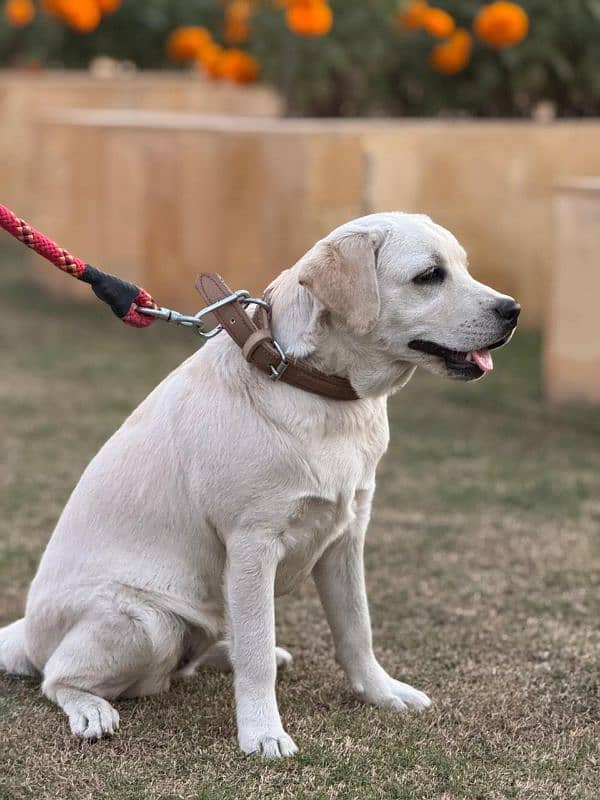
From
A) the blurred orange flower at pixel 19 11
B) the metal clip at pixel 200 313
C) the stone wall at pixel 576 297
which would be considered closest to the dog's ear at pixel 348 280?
the metal clip at pixel 200 313

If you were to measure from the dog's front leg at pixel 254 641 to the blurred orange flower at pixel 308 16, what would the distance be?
5892 mm

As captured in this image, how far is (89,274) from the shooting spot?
317 cm

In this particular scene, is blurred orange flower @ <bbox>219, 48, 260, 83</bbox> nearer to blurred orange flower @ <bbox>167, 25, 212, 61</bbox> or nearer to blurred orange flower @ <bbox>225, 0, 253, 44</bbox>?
blurred orange flower @ <bbox>225, 0, 253, 44</bbox>

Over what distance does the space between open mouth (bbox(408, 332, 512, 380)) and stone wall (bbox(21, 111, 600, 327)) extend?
4350 mm

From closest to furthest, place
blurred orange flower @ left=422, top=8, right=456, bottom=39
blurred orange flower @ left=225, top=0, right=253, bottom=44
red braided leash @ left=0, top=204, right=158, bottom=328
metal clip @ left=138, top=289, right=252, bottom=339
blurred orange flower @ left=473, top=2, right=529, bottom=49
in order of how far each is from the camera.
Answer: metal clip @ left=138, top=289, right=252, bottom=339
red braided leash @ left=0, top=204, right=158, bottom=328
blurred orange flower @ left=473, top=2, right=529, bottom=49
blurred orange flower @ left=422, top=8, right=456, bottom=39
blurred orange flower @ left=225, top=0, right=253, bottom=44

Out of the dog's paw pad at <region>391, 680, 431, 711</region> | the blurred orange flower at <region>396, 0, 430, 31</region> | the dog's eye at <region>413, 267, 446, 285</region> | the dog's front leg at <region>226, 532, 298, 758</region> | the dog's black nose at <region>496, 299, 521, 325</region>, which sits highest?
the dog's eye at <region>413, 267, 446, 285</region>

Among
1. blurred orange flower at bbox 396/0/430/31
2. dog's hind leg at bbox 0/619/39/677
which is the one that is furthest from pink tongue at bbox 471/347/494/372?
blurred orange flower at bbox 396/0/430/31

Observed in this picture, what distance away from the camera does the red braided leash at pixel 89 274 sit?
3111 mm

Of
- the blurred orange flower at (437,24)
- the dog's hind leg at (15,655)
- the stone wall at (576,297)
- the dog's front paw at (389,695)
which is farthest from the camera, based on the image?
the blurred orange flower at (437,24)

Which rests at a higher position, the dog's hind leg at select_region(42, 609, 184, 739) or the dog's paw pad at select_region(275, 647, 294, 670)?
the dog's hind leg at select_region(42, 609, 184, 739)

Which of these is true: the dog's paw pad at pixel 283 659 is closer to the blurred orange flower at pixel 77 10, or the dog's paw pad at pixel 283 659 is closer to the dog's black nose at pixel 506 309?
the dog's black nose at pixel 506 309

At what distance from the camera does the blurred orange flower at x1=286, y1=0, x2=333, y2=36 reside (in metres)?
8.18

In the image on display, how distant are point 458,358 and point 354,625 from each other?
2.51 feet

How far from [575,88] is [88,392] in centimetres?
441
